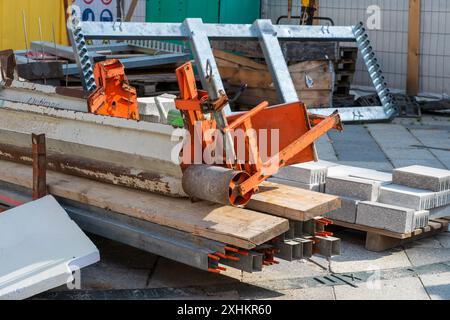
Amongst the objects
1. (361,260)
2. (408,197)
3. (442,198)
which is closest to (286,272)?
(361,260)

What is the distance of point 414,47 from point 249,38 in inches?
141

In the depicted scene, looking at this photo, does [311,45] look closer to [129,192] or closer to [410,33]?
[410,33]

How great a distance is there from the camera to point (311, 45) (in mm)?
10977

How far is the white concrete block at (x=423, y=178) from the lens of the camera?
614 centimetres

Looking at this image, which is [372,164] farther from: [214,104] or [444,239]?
[214,104]

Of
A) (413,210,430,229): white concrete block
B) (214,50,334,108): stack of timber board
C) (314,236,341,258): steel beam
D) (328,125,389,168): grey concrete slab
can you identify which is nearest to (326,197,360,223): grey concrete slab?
(413,210,430,229): white concrete block

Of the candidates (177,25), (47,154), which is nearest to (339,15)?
(177,25)

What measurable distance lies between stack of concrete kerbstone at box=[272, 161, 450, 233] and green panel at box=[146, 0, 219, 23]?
8204 millimetres

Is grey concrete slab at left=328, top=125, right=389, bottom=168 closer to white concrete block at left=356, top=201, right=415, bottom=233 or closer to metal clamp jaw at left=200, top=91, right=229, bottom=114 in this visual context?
white concrete block at left=356, top=201, right=415, bottom=233

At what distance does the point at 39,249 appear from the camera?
16.8 feet

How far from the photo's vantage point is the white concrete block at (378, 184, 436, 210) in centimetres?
597

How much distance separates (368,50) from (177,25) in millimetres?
2755

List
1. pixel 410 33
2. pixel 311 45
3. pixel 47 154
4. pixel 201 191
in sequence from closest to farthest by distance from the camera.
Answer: pixel 201 191 → pixel 47 154 → pixel 311 45 → pixel 410 33

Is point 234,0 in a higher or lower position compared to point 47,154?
higher
